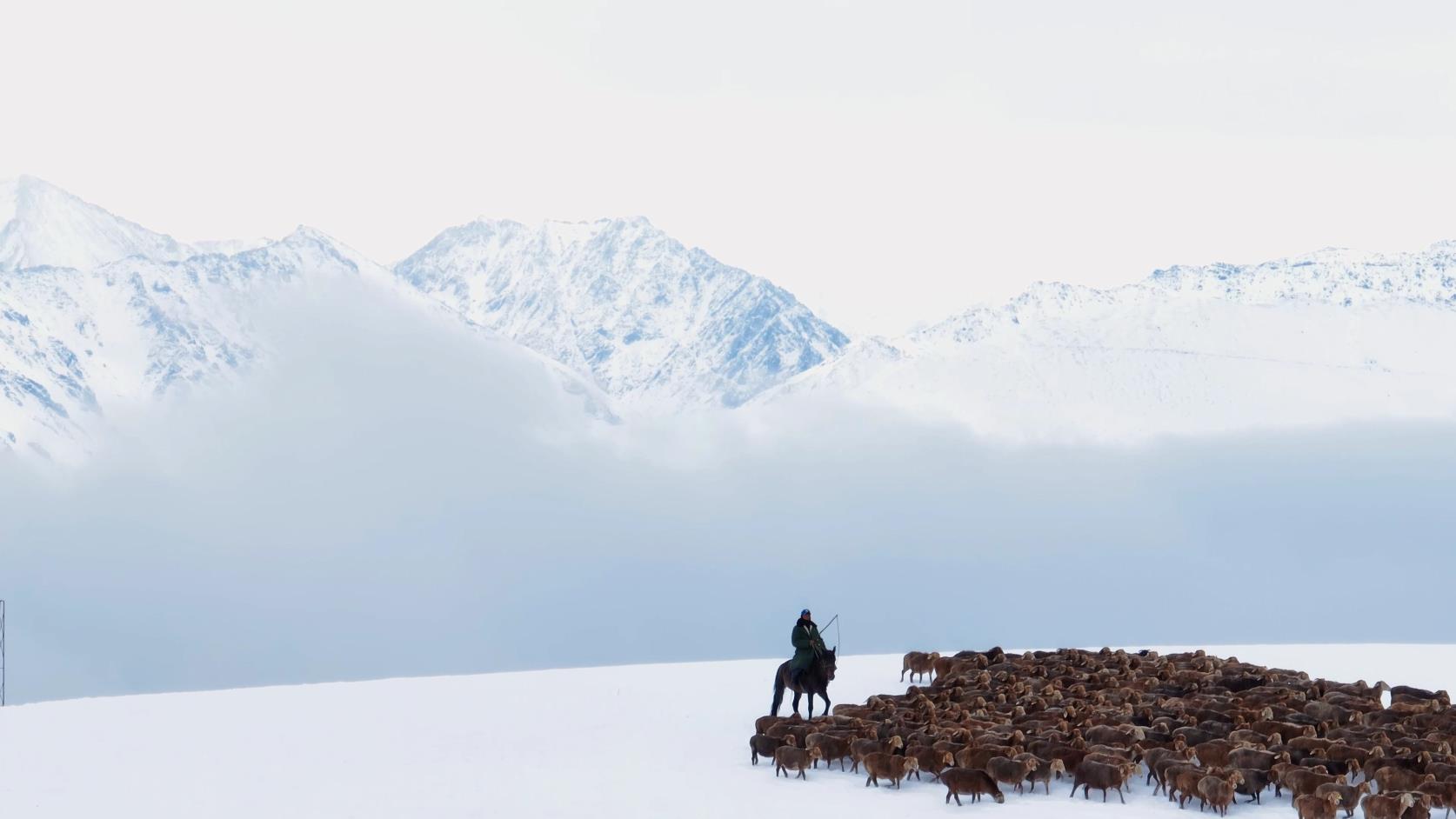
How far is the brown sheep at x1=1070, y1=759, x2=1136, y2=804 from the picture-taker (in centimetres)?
1969

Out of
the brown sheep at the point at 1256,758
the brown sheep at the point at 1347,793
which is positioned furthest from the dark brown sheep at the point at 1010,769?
the brown sheep at the point at 1347,793

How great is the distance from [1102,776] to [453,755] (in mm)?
9506

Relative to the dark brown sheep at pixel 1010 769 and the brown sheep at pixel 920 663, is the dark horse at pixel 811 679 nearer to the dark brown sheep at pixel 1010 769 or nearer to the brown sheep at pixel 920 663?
the dark brown sheep at pixel 1010 769

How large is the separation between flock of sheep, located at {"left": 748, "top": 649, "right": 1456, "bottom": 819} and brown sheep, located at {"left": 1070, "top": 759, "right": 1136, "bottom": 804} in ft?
0.07

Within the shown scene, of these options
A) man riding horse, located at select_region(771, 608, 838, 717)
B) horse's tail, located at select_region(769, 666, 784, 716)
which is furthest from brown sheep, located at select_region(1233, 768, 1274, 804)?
horse's tail, located at select_region(769, 666, 784, 716)

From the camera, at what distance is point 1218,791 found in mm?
18984

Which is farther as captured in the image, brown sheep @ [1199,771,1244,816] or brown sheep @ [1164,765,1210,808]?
brown sheep @ [1164,765,1210,808]

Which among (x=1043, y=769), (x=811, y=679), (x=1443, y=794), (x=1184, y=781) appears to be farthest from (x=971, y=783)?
(x=811, y=679)

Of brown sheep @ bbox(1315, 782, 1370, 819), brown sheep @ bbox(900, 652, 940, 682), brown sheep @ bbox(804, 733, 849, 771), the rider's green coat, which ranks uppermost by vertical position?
brown sheep @ bbox(900, 652, 940, 682)

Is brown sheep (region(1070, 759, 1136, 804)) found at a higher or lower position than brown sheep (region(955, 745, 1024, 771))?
lower

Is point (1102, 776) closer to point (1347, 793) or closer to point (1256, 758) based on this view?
point (1256, 758)

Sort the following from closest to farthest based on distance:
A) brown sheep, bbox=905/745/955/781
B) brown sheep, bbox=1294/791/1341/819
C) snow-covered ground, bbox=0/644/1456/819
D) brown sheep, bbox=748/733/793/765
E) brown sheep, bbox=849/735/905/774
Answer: brown sheep, bbox=1294/791/1341/819
snow-covered ground, bbox=0/644/1456/819
brown sheep, bbox=905/745/955/781
brown sheep, bbox=849/735/905/774
brown sheep, bbox=748/733/793/765

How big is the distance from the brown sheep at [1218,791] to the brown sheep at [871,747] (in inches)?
156

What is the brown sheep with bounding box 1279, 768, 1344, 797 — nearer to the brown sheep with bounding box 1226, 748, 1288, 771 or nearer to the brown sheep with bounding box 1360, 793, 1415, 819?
the brown sheep with bounding box 1226, 748, 1288, 771
